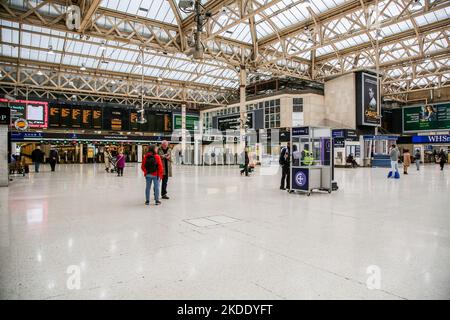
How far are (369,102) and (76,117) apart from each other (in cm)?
2716

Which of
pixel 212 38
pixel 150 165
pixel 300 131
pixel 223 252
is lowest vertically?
pixel 223 252

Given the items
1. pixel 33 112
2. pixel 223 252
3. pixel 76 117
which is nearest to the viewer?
pixel 223 252

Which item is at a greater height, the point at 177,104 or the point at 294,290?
the point at 177,104

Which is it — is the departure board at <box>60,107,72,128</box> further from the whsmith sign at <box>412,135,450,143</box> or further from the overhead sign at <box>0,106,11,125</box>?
the whsmith sign at <box>412,135,450,143</box>

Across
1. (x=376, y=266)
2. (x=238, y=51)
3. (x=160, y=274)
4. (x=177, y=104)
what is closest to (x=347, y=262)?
(x=376, y=266)

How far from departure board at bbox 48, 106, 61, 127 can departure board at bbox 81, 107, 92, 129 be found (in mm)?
2114

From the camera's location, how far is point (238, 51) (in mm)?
22297

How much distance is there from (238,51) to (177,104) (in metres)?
16.4

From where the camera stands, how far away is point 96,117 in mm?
30141

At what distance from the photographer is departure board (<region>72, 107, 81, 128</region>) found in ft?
94.4

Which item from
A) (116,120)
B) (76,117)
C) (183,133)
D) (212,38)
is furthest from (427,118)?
(76,117)

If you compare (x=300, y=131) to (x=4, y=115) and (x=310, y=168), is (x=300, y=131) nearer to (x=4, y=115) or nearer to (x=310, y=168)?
(x=310, y=168)

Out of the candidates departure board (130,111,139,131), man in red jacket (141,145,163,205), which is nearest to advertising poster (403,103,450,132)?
departure board (130,111,139,131)
